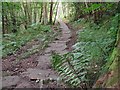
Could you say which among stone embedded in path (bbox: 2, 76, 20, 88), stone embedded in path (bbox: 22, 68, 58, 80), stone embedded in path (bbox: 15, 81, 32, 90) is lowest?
stone embedded in path (bbox: 2, 76, 20, 88)

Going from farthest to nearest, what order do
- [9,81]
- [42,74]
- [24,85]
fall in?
[42,74]
[9,81]
[24,85]

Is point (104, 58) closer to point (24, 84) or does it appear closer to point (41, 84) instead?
point (41, 84)

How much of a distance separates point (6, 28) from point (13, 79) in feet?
31.2

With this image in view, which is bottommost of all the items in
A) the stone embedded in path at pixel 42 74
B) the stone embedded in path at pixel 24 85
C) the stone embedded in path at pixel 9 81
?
the stone embedded in path at pixel 9 81

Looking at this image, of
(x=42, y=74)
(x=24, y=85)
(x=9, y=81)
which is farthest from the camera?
(x=42, y=74)

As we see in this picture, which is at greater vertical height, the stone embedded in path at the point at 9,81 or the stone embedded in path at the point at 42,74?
the stone embedded in path at the point at 42,74

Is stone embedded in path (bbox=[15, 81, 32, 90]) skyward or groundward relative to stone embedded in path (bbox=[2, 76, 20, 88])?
skyward

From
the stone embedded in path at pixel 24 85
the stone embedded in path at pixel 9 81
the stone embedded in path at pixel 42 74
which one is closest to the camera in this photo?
the stone embedded in path at pixel 24 85

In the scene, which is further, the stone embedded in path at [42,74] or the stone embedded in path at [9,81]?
the stone embedded in path at [42,74]

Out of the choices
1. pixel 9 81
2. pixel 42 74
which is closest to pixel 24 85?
pixel 9 81

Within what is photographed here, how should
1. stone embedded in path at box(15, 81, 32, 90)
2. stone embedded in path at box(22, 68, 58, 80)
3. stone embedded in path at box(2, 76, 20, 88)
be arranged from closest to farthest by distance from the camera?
stone embedded in path at box(15, 81, 32, 90)
stone embedded in path at box(2, 76, 20, 88)
stone embedded in path at box(22, 68, 58, 80)

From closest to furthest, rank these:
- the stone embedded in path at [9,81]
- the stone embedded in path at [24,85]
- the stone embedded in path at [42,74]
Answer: the stone embedded in path at [24,85], the stone embedded in path at [9,81], the stone embedded in path at [42,74]

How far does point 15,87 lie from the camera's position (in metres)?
3.31

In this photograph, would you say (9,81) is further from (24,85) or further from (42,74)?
(42,74)
